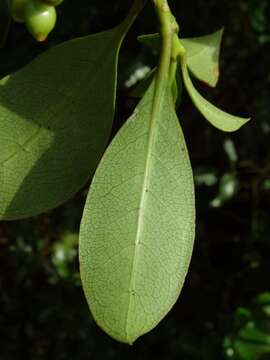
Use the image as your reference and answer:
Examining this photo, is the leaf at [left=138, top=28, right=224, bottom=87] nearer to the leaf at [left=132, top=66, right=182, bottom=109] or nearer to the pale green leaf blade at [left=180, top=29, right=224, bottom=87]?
the pale green leaf blade at [left=180, top=29, right=224, bottom=87]

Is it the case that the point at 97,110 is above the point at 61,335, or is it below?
above

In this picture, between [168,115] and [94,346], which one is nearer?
[168,115]

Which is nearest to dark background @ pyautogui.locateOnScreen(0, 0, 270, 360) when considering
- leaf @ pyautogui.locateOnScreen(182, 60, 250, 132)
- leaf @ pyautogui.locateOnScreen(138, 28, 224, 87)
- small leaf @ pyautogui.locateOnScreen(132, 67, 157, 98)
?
leaf @ pyautogui.locateOnScreen(138, 28, 224, 87)

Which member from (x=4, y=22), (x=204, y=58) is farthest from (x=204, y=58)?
(x=4, y=22)

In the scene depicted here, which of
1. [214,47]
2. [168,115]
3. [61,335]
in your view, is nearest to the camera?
[168,115]

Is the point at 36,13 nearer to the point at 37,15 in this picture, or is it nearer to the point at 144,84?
the point at 37,15

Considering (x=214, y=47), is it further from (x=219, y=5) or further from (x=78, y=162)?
(x=219, y=5)

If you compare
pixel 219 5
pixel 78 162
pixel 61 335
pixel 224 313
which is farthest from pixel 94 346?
pixel 78 162
